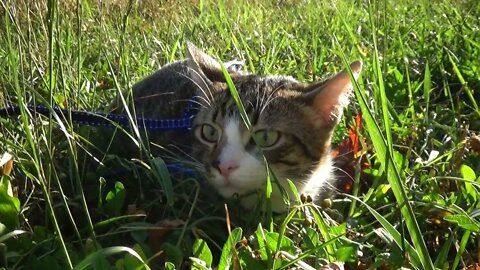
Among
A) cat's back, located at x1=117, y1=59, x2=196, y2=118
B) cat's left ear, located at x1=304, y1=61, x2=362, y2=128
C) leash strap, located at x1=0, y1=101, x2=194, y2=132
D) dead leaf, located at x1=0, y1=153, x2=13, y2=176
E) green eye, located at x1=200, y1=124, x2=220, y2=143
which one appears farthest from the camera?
cat's back, located at x1=117, y1=59, x2=196, y2=118

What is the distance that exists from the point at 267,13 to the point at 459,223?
3.03 metres

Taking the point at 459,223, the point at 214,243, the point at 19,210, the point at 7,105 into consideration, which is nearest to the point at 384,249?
the point at 459,223

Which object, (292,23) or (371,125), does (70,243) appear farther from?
(292,23)

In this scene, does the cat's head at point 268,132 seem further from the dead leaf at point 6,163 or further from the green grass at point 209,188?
the dead leaf at point 6,163

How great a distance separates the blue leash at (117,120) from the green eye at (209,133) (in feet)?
0.28

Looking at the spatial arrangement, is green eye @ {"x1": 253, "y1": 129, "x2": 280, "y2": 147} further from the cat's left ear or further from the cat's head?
the cat's left ear

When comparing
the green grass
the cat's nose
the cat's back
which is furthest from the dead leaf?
the cat's back

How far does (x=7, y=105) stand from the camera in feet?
A: 4.96

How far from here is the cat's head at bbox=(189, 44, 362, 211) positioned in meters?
1.47

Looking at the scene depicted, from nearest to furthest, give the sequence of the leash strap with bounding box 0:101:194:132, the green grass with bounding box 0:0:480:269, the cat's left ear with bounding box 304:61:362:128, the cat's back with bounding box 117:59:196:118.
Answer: the green grass with bounding box 0:0:480:269, the leash strap with bounding box 0:101:194:132, the cat's left ear with bounding box 304:61:362:128, the cat's back with bounding box 117:59:196:118

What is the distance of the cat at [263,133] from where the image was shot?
1.47 meters

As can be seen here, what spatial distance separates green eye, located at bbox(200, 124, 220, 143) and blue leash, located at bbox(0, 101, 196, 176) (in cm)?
9

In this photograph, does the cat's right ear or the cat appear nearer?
the cat

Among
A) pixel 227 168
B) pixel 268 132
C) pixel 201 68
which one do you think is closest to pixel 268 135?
pixel 268 132
